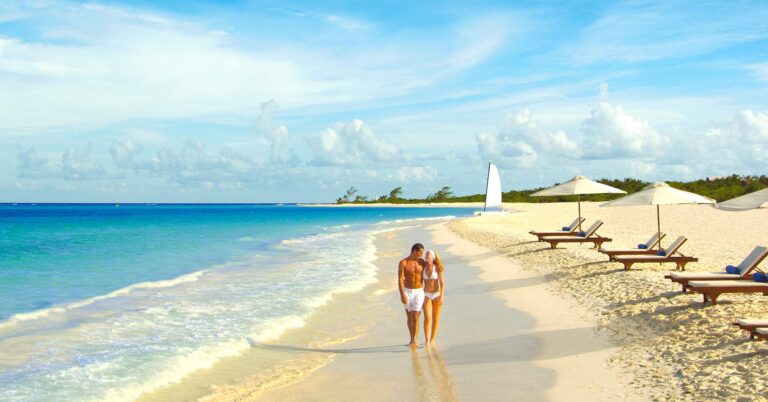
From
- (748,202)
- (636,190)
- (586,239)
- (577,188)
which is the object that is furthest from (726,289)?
(636,190)

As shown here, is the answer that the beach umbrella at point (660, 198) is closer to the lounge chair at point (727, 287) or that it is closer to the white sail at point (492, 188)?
the lounge chair at point (727, 287)

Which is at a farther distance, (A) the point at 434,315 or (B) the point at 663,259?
(B) the point at 663,259

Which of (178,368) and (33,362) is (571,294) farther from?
(33,362)

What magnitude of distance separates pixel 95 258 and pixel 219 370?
19.6 meters

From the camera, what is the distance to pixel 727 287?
9.06 meters

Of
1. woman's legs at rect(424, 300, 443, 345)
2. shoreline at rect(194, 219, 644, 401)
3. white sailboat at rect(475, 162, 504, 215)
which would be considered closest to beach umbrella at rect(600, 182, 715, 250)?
shoreline at rect(194, 219, 644, 401)

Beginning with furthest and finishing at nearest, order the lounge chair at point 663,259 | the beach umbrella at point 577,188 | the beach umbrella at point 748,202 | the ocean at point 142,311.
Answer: the beach umbrella at point 577,188 < the lounge chair at point 663,259 < the beach umbrella at point 748,202 < the ocean at point 142,311

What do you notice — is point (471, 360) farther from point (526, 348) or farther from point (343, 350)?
point (343, 350)

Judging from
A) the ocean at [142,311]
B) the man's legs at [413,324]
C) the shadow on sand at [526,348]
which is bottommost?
the ocean at [142,311]

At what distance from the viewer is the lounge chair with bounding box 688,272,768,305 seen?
903 cm

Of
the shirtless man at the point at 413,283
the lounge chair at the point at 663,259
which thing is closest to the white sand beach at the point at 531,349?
the lounge chair at the point at 663,259

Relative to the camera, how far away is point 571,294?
38.7 ft

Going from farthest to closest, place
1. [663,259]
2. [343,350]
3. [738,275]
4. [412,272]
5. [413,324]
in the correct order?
[663,259], [738,275], [343,350], [413,324], [412,272]

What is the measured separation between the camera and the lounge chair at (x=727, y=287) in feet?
29.6
